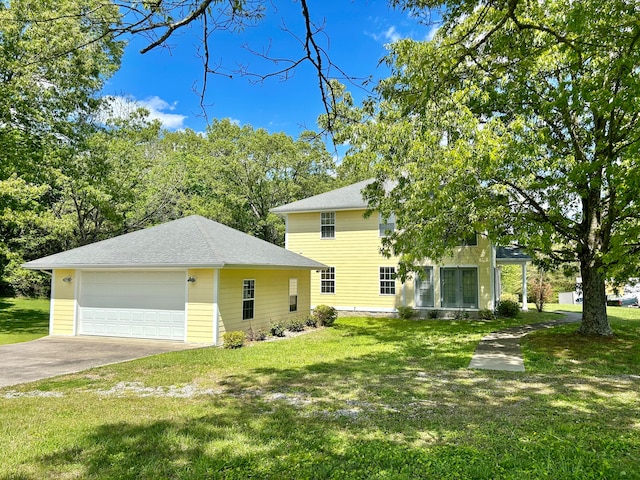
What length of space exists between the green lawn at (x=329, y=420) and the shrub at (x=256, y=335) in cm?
346

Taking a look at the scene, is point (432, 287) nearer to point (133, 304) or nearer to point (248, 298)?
point (248, 298)

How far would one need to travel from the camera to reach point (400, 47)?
10.3 metres

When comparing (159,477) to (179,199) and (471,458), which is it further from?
(179,199)

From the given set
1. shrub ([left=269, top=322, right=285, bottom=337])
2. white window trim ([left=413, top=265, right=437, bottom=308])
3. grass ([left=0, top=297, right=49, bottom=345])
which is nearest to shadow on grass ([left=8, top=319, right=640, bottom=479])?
shrub ([left=269, top=322, right=285, bottom=337])

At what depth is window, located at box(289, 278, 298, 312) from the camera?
17583mm

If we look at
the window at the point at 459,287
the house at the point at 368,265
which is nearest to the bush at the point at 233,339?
the house at the point at 368,265

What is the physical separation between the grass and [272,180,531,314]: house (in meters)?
11.9

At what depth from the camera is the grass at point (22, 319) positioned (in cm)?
1467

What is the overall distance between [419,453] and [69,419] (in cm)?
456

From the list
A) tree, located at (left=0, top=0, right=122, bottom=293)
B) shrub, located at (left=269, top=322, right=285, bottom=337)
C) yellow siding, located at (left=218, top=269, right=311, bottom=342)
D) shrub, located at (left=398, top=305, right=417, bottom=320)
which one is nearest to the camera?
yellow siding, located at (left=218, top=269, right=311, bottom=342)

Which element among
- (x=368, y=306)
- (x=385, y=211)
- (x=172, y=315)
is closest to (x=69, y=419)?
(x=172, y=315)

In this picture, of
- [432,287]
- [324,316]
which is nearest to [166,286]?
[324,316]

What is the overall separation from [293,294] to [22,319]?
42.6 ft

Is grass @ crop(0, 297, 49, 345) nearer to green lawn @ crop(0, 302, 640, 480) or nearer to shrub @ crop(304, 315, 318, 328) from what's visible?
green lawn @ crop(0, 302, 640, 480)
